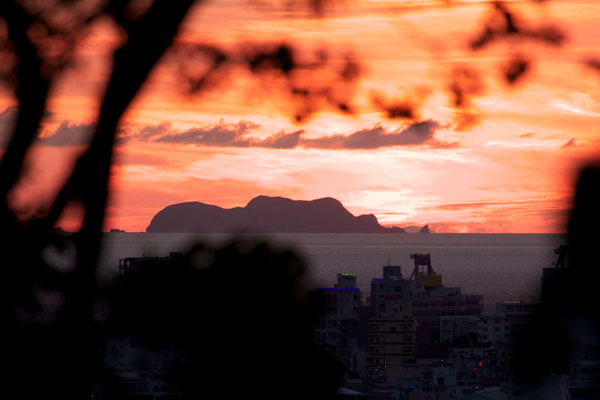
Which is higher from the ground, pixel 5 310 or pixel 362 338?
pixel 5 310

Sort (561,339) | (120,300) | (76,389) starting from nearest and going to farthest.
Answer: (76,389)
(120,300)
(561,339)

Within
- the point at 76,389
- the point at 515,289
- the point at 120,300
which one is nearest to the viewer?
the point at 76,389

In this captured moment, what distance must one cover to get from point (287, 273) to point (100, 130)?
2.26m

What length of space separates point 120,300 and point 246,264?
29.2 inches

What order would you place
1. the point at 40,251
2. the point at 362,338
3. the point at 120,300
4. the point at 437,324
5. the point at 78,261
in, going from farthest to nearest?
the point at 437,324
the point at 362,338
the point at 120,300
the point at 40,251
the point at 78,261

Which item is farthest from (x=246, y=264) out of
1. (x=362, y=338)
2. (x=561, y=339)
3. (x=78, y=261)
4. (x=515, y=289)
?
(x=515, y=289)

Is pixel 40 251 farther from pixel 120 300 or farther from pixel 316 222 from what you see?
pixel 316 222

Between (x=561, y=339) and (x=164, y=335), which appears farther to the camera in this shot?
(x=561, y=339)

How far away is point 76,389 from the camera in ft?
7.38

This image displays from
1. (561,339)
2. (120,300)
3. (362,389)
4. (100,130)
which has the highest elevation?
(100,130)

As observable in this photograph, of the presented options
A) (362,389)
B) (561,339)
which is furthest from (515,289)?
(561,339)

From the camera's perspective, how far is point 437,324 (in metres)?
42.8

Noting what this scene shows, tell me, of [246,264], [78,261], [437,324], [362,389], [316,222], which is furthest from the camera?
[316,222]

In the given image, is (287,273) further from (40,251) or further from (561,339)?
(561,339)
